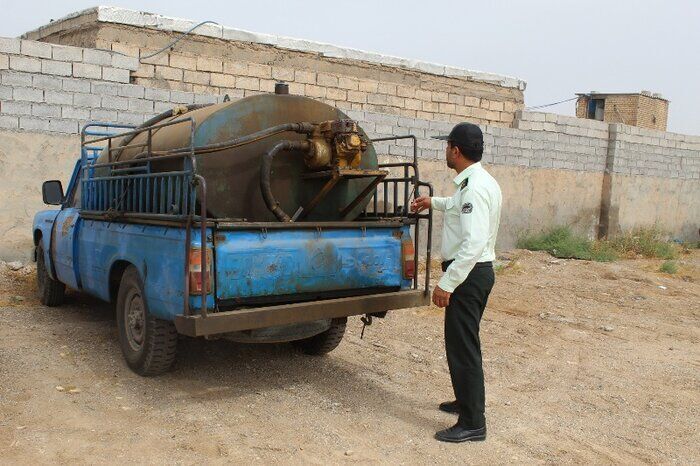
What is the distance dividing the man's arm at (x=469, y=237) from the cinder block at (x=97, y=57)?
20.6 feet

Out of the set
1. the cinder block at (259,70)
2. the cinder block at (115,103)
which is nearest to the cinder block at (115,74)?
the cinder block at (115,103)

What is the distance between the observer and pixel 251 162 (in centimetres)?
452

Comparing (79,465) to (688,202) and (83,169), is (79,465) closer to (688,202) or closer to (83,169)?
(83,169)

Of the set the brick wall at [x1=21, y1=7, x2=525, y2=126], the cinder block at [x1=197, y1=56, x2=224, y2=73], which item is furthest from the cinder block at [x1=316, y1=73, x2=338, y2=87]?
the cinder block at [x1=197, y1=56, x2=224, y2=73]

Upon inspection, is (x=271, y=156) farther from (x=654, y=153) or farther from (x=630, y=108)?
(x=630, y=108)

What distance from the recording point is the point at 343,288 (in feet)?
14.7

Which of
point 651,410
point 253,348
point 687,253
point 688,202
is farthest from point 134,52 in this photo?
point 688,202

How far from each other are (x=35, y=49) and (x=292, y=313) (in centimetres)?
582

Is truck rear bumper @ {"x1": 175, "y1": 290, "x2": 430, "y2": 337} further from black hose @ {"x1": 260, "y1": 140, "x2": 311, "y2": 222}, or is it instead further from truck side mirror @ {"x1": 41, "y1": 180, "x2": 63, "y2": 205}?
truck side mirror @ {"x1": 41, "y1": 180, "x2": 63, "y2": 205}

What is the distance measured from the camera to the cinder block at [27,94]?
307 inches

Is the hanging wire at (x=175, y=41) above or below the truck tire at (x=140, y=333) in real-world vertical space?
above

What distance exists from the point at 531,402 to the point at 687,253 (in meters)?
12.5

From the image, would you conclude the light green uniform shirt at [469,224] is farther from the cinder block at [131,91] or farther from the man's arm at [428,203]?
the cinder block at [131,91]

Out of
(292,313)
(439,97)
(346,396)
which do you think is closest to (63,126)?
(292,313)
